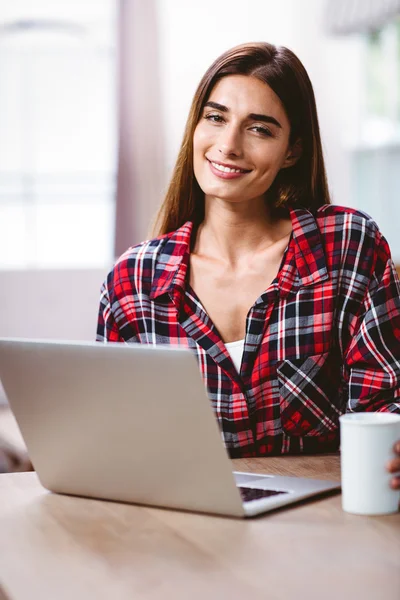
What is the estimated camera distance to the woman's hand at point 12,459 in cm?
259

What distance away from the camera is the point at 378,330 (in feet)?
5.12

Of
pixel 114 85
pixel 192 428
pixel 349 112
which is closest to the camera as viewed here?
pixel 192 428

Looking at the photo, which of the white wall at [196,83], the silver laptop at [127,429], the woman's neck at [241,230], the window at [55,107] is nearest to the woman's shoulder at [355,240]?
the woman's neck at [241,230]

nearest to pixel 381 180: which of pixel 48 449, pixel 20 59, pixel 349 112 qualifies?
pixel 349 112

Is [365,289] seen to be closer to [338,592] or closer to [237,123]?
[237,123]

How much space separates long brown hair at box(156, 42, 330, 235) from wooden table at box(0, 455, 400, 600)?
30.9 inches

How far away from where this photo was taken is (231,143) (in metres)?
1.64

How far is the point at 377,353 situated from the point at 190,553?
2.32 feet

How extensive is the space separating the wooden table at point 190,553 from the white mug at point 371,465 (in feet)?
0.05

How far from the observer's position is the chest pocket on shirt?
62.6 inches

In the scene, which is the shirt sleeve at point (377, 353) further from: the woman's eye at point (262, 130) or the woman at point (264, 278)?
the woman's eye at point (262, 130)

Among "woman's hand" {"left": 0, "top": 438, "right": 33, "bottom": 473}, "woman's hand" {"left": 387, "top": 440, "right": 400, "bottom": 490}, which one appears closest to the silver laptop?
"woman's hand" {"left": 387, "top": 440, "right": 400, "bottom": 490}

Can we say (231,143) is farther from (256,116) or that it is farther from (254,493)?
(254,493)

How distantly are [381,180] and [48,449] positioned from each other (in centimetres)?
344
